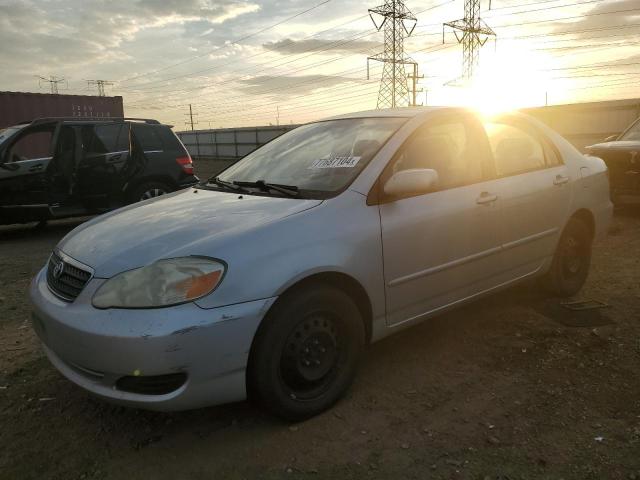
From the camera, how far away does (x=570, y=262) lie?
169 inches

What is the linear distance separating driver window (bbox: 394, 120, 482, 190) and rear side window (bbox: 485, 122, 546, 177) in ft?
0.76

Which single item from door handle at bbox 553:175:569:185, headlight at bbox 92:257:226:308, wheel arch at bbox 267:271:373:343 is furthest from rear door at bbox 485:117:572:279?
headlight at bbox 92:257:226:308

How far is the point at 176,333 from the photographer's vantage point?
2.18 meters

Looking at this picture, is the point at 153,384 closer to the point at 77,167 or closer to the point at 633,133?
the point at 77,167

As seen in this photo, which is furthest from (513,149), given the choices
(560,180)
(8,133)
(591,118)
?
(591,118)

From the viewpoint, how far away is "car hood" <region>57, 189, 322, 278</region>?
2.42m

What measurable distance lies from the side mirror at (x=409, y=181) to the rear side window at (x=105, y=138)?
20.3 ft

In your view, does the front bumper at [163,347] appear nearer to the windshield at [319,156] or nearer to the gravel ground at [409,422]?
the gravel ground at [409,422]

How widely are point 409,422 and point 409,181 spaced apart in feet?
4.09

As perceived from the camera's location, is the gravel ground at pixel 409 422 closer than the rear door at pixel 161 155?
Yes

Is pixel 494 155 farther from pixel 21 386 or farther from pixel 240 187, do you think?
pixel 21 386

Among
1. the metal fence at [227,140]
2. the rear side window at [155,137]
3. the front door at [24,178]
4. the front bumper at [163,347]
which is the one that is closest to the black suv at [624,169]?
the rear side window at [155,137]

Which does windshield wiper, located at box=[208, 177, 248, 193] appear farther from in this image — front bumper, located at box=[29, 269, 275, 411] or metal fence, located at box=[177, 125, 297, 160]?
metal fence, located at box=[177, 125, 297, 160]

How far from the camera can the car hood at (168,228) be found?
2418 mm
